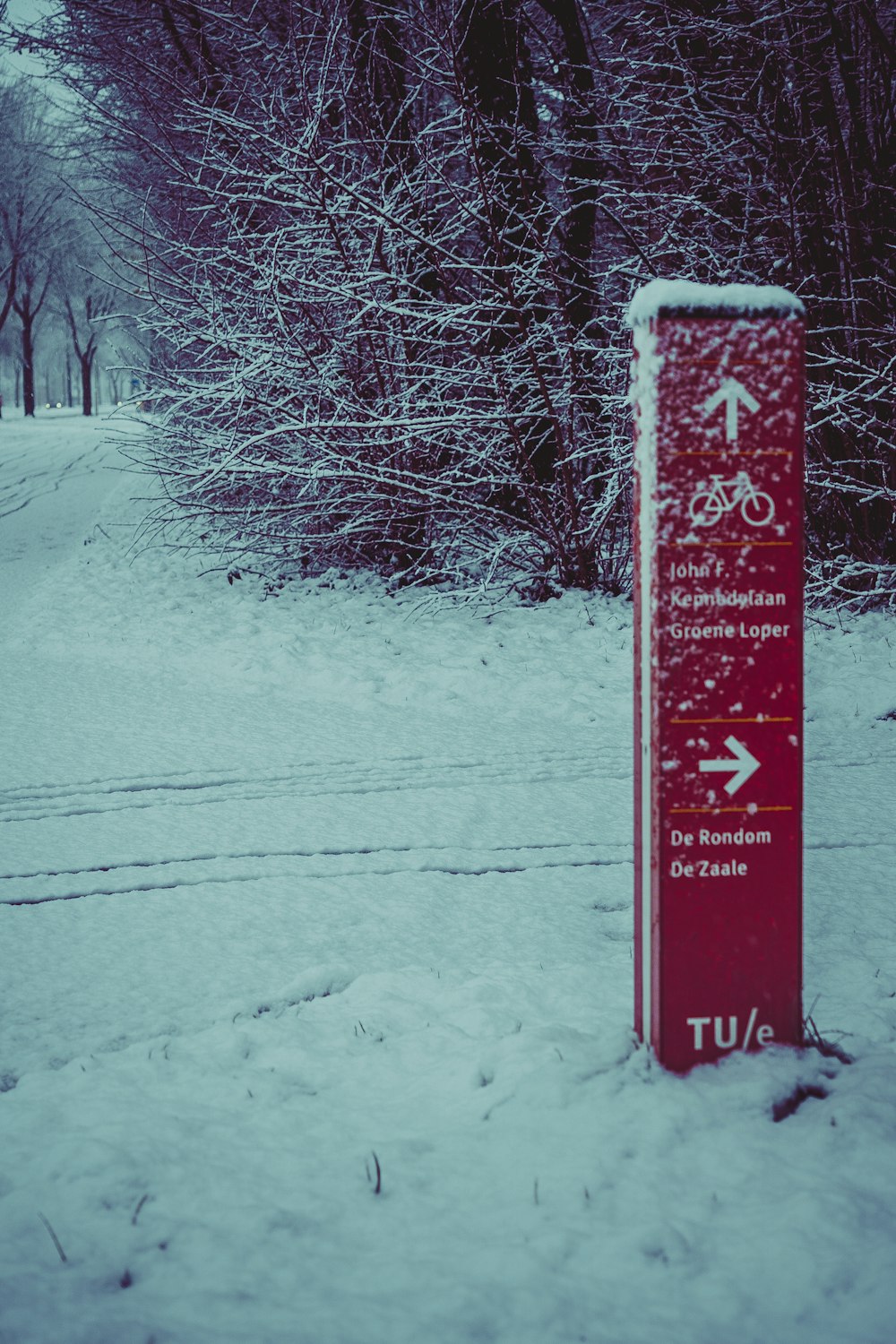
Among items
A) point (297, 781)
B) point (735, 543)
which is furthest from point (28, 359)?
point (735, 543)

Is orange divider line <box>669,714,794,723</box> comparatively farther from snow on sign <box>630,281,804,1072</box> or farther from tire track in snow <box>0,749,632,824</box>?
tire track in snow <box>0,749,632,824</box>

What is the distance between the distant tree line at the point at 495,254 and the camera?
7109 millimetres

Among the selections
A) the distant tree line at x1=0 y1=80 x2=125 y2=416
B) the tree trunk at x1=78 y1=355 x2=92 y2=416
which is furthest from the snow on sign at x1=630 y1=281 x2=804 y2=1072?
the tree trunk at x1=78 y1=355 x2=92 y2=416

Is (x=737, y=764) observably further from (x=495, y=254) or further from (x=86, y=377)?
(x=86, y=377)

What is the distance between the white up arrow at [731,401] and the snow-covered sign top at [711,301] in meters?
0.14

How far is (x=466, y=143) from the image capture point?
7.11 metres

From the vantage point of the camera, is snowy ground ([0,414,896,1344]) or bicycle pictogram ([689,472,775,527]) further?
bicycle pictogram ([689,472,775,527])

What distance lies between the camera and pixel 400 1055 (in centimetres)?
251

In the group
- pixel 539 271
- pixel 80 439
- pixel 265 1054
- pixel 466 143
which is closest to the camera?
pixel 265 1054

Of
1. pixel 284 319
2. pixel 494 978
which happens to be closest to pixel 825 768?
pixel 494 978

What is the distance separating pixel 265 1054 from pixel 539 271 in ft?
22.2

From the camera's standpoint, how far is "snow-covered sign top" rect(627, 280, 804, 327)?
6.73 feet

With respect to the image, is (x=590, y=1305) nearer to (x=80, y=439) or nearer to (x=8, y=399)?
(x=80, y=439)

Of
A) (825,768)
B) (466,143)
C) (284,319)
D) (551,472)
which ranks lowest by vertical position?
(825,768)
